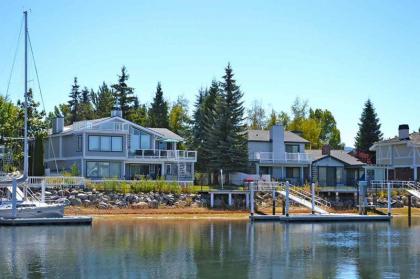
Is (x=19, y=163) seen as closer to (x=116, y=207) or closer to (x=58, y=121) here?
(x=58, y=121)

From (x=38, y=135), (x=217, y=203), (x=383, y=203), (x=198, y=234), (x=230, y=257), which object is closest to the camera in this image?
(x=230, y=257)

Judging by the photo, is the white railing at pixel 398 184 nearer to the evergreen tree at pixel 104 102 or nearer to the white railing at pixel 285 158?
the white railing at pixel 285 158

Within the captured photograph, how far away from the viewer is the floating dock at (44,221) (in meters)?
50.8

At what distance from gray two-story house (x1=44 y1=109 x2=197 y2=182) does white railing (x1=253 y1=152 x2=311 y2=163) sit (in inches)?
348

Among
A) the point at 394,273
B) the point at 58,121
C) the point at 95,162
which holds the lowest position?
the point at 394,273

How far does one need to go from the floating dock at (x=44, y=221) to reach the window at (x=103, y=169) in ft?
64.5

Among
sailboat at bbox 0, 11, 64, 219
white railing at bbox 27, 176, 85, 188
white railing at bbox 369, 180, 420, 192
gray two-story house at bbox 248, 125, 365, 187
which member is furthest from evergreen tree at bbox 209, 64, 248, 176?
sailboat at bbox 0, 11, 64, 219

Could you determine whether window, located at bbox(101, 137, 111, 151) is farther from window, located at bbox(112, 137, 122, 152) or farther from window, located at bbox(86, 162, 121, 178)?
window, located at bbox(86, 162, 121, 178)

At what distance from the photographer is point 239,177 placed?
77.1m

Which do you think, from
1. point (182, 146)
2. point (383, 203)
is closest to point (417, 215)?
point (383, 203)

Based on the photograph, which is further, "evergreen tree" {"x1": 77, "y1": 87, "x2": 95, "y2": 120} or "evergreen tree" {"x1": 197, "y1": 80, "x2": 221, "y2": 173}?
"evergreen tree" {"x1": 77, "y1": 87, "x2": 95, "y2": 120}

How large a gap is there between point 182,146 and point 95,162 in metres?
24.8

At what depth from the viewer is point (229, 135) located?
76375 millimetres

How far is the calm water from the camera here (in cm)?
2927
